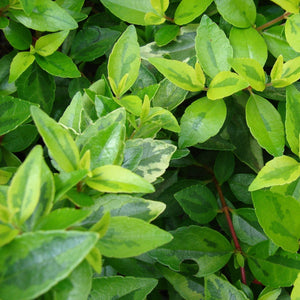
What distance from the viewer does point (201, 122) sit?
84 centimetres

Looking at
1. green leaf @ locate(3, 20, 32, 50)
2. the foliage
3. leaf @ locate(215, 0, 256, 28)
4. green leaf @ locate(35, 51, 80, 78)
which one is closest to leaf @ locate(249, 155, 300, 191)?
the foliage

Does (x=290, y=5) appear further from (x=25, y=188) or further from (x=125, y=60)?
(x=25, y=188)

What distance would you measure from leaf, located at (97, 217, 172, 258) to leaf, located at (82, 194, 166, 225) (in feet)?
0.16

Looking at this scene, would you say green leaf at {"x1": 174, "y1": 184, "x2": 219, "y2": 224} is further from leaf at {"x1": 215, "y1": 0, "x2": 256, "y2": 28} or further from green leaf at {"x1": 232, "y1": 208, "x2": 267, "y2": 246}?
leaf at {"x1": 215, "y1": 0, "x2": 256, "y2": 28}

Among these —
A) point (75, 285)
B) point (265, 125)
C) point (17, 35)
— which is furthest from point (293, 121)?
point (17, 35)

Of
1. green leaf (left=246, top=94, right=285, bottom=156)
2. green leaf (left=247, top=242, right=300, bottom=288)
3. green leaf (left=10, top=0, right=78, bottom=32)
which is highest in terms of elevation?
green leaf (left=10, top=0, right=78, bottom=32)

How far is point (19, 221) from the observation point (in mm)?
503

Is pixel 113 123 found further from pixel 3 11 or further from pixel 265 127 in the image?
pixel 3 11

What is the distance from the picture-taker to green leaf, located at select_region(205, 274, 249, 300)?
78 cm

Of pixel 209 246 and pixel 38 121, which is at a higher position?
pixel 38 121

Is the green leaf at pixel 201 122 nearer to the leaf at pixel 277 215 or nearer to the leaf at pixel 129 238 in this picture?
the leaf at pixel 277 215

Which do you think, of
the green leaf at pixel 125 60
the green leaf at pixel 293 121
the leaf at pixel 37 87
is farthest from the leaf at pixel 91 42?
the green leaf at pixel 293 121

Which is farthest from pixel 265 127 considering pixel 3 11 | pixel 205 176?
pixel 3 11

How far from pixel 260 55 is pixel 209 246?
432 millimetres
